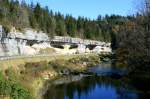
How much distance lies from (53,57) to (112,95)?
3246 cm

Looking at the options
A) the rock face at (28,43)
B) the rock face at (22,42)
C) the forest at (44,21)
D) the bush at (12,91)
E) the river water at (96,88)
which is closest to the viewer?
the bush at (12,91)

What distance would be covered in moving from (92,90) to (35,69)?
10270 millimetres

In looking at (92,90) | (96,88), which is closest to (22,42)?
(96,88)

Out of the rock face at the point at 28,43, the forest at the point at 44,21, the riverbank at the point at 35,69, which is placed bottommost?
the riverbank at the point at 35,69

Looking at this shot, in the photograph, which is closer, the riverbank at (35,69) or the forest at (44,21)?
the riverbank at (35,69)

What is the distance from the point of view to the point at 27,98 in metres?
34.3

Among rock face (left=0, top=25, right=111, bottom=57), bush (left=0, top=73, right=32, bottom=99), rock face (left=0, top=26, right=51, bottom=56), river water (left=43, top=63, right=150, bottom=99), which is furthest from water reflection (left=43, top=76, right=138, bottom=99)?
rock face (left=0, top=26, right=51, bottom=56)

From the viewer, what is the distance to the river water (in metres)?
45.5

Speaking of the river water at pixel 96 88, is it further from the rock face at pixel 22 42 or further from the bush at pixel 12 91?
the rock face at pixel 22 42

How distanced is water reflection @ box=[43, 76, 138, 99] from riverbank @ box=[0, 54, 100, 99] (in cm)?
233

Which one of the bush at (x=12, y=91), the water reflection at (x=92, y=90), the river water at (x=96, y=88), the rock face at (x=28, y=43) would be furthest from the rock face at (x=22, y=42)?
the bush at (x=12, y=91)

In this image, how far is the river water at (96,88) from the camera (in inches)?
1791

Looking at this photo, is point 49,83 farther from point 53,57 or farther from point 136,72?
point 53,57

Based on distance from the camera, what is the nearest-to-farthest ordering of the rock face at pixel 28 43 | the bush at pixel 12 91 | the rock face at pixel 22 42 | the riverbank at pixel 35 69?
the bush at pixel 12 91 → the riverbank at pixel 35 69 → the rock face at pixel 22 42 → the rock face at pixel 28 43
